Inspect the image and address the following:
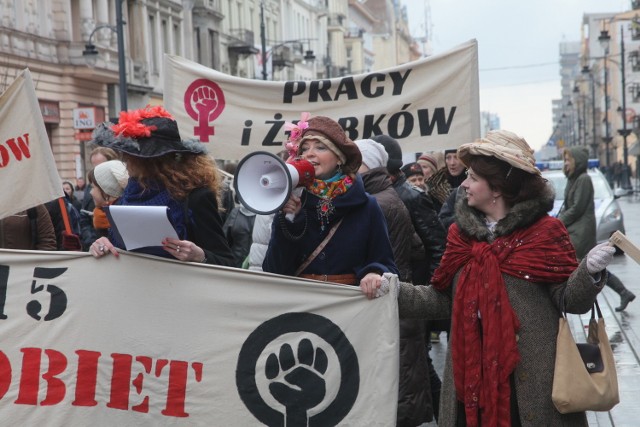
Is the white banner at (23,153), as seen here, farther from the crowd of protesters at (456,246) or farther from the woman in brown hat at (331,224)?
the woman in brown hat at (331,224)

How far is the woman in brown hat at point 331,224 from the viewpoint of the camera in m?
4.51

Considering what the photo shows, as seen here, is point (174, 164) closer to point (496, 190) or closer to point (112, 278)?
point (112, 278)

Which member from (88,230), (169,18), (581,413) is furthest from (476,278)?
(169,18)

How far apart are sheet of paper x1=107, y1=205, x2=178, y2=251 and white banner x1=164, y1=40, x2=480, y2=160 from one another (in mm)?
3345

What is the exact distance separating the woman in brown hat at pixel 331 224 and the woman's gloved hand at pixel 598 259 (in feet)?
2.93

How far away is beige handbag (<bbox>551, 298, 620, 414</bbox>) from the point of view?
4031 millimetres

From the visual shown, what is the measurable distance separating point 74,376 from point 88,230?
4447mm

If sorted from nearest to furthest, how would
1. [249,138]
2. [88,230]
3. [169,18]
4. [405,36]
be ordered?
1. [249,138]
2. [88,230]
3. [169,18]
4. [405,36]

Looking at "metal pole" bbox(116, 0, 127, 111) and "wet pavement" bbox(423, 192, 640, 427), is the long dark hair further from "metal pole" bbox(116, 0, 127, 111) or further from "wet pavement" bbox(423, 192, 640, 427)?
"metal pole" bbox(116, 0, 127, 111)

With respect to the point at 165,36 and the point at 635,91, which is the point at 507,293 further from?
the point at 635,91

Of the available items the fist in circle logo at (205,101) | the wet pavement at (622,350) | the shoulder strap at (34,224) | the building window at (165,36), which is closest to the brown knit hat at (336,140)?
the wet pavement at (622,350)

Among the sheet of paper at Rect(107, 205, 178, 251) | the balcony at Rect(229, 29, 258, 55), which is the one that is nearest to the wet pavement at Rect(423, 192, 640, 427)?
the sheet of paper at Rect(107, 205, 178, 251)

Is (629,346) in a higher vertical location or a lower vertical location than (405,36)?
lower

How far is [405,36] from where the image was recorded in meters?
139
